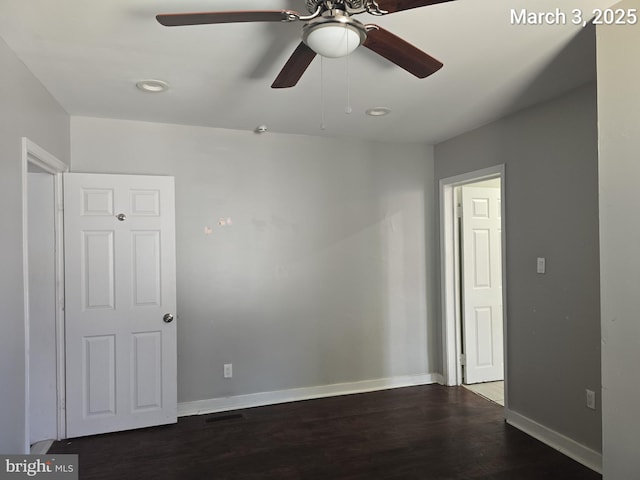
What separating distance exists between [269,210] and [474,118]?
1953mm

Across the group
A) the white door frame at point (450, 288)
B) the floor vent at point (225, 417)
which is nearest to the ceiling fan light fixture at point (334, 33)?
the white door frame at point (450, 288)

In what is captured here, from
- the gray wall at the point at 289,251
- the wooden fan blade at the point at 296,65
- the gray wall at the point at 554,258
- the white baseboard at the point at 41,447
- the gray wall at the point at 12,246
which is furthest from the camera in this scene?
the gray wall at the point at 289,251

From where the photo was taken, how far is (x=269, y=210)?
3709 mm

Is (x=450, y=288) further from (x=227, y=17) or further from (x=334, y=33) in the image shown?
(x=227, y=17)

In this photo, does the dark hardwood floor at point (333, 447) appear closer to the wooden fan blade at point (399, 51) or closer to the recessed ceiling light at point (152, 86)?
the wooden fan blade at point (399, 51)

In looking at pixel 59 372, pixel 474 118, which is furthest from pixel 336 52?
pixel 59 372

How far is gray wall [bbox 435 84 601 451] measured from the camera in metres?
2.61

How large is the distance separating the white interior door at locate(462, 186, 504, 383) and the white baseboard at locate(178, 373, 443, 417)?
48 centimetres

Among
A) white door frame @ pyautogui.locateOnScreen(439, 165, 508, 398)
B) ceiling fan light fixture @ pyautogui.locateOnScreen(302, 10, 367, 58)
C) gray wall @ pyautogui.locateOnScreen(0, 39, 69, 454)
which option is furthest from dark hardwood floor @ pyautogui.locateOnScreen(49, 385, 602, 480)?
ceiling fan light fixture @ pyautogui.locateOnScreen(302, 10, 367, 58)

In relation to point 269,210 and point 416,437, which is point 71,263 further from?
point 416,437

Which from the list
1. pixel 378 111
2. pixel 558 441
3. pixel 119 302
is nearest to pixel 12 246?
pixel 119 302

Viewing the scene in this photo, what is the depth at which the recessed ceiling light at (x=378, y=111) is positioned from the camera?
306cm

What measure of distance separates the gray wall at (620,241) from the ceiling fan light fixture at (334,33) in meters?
1.22

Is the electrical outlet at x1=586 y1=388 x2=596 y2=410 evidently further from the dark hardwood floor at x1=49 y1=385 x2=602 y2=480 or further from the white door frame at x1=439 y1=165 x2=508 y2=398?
the white door frame at x1=439 y1=165 x2=508 y2=398
